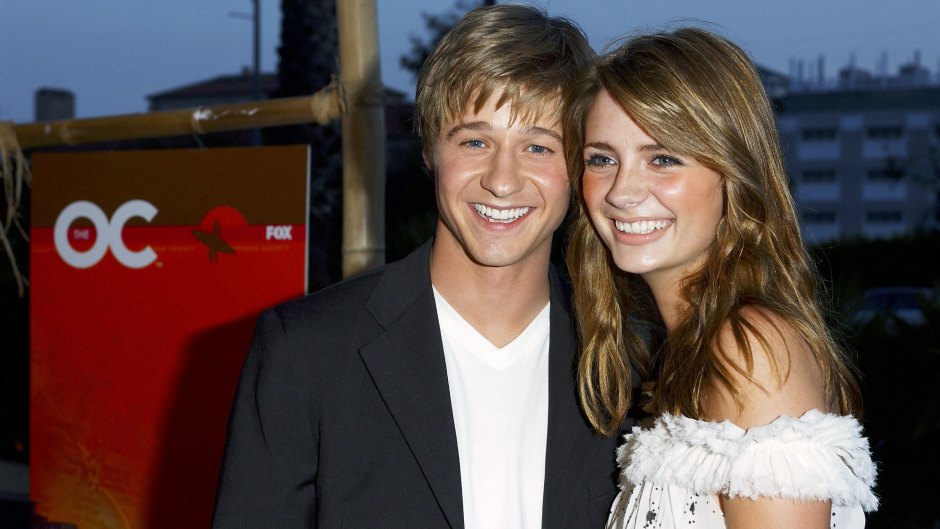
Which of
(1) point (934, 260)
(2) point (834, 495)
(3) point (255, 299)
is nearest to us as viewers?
(2) point (834, 495)

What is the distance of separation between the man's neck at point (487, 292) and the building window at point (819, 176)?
60305 mm

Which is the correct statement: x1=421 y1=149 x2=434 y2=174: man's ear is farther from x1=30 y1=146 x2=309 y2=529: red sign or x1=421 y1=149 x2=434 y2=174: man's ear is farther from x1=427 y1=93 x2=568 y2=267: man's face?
x1=30 y1=146 x2=309 y2=529: red sign

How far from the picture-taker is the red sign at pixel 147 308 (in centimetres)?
263

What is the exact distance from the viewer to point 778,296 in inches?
81.7

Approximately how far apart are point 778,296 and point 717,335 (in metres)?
0.19

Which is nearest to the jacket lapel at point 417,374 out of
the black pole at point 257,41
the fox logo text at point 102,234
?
the fox logo text at point 102,234

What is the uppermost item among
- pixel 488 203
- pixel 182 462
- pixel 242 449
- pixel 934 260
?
pixel 488 203

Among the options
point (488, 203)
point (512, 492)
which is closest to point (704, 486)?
point (512, 492)

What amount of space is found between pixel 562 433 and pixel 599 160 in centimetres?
62

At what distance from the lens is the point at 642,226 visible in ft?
6.98

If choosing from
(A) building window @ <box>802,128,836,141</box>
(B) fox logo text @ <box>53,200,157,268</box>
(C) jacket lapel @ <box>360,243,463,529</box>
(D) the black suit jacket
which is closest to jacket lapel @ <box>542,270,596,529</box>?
(D) the black suit jacket

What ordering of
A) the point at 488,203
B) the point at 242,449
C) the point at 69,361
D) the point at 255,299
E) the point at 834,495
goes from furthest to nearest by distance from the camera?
the point at 69,361 < the point at 255,299 < the point at 488,203 < the point at 242,449 < the point at 834,495

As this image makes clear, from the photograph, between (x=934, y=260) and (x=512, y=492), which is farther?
(x=934, y=260)

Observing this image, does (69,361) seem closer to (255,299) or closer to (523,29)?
(255,299)
